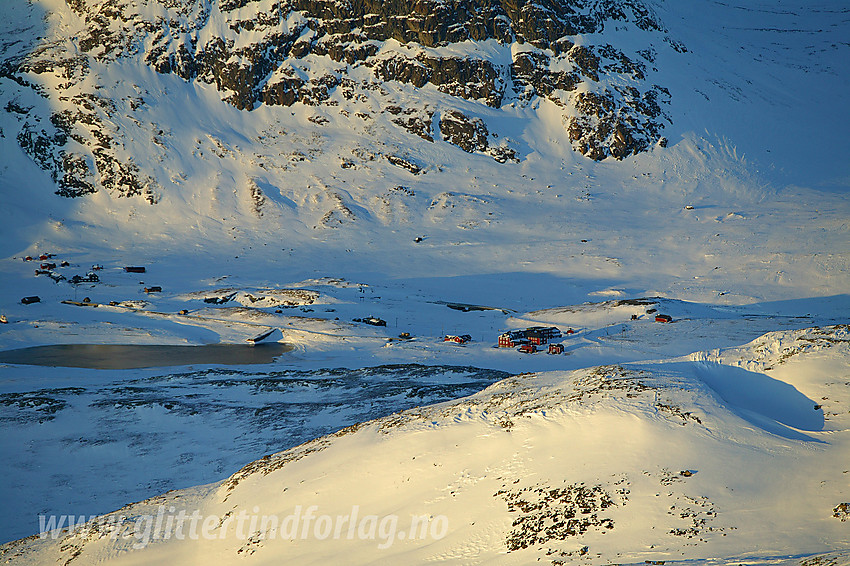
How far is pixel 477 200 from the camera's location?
109938 mm

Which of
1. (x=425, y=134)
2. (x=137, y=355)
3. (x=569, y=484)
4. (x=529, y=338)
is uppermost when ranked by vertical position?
(x=425, y=134)

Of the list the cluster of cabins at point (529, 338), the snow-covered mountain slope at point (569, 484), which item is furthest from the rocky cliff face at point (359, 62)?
the snow-covered mountain slope at point (569, 484)

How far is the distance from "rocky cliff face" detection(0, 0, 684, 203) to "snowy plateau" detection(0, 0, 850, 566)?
2.30 ft

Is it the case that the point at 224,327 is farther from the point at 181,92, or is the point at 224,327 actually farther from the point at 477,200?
the point at 181,92

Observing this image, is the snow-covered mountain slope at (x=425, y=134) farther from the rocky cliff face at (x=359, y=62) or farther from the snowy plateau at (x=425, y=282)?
the snowy plateau at (x=425, y=282)

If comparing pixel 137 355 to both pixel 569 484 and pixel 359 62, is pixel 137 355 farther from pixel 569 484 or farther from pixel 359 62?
pixel 359 62

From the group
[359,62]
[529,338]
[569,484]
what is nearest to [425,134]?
[359,62]

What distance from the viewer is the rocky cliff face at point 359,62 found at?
123494 millimetres

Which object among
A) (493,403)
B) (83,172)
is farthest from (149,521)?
(83,172)

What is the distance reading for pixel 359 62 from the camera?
139 m

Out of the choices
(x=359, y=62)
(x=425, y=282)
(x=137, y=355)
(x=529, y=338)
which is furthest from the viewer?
(x=359, y=62)

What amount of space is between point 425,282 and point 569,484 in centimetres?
6625

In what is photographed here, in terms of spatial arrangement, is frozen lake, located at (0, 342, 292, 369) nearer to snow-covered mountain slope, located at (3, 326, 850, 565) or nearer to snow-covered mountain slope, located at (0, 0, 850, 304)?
snow-covered mountain slope, located at (3, 326, 850, 565)

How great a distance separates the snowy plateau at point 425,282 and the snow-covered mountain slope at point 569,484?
0.10 meters
